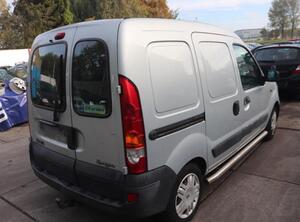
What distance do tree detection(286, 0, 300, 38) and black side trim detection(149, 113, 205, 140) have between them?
214 ft

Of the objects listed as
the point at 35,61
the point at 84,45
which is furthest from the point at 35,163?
the point at 84,45

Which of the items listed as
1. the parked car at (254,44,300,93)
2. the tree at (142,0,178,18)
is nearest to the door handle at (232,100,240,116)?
the parked car at (254,44,300,93)

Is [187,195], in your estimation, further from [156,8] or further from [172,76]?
[156,8]

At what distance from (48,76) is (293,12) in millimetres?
69027

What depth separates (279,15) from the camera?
62656mm

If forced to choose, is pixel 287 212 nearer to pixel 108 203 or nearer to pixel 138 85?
pixel 108 203

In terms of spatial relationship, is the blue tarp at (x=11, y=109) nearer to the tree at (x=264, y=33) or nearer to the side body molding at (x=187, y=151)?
the side body molding at (x=187, y=151)

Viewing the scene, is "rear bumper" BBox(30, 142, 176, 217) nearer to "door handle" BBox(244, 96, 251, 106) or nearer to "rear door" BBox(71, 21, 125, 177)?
"rear door" BBox(71, 21, 125, 177)

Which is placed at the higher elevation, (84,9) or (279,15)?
(279,15)

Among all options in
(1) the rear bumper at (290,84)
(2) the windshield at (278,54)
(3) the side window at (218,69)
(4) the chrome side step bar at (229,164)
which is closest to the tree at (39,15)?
(2) the windshield at (278,54)

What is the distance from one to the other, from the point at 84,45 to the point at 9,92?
559 centimetres

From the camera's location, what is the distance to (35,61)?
10.1 feet

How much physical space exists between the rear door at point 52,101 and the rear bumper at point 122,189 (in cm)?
18

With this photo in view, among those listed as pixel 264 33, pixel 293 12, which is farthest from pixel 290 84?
pixel 264 33
